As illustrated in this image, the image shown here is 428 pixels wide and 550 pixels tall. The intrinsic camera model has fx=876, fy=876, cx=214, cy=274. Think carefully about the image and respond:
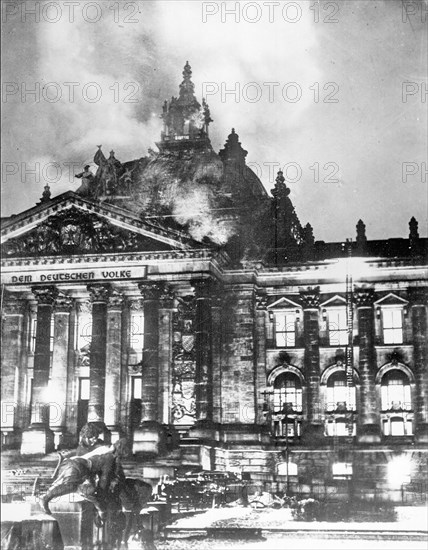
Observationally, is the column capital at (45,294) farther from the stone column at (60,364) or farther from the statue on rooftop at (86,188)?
the statue on rooftop at (86,188)

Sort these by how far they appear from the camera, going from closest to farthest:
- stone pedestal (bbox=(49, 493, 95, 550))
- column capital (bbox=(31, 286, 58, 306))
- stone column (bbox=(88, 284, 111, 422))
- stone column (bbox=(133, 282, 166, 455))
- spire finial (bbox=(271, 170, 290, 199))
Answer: stone pedestal (bbox=(49, 493, 95, 550))
spire finial (bbox=(271, 170, 290, 199))
stone column (bbox=(133, 282, 166, 455))
stone column (bbox=(88, 284, 111, 422))
column capital (bbox=(31, 286, 58, 306))

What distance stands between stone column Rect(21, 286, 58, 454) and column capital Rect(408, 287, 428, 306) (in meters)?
18.1

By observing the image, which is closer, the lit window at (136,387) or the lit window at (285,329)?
the lit window at (136,387)

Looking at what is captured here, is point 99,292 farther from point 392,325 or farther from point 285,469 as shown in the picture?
point 392,325

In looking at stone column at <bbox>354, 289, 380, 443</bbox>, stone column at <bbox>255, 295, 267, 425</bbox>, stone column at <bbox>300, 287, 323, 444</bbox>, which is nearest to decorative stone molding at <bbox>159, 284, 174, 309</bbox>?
stone column at <bbox>255, 295, 267, 425</bbox>

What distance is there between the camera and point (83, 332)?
45156 mm

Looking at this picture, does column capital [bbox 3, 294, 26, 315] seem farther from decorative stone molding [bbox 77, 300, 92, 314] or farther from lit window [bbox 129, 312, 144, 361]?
lit window [bbox 129, 312, 144, 361]

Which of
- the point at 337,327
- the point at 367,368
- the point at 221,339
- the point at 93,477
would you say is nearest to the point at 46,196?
the point at 221,339

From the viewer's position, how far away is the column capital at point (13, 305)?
44.3 meters

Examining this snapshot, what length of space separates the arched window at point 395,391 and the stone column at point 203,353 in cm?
934

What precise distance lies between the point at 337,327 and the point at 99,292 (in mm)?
12747

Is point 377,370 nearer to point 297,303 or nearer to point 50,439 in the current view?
point 297,303

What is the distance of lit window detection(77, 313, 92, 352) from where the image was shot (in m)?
45.0

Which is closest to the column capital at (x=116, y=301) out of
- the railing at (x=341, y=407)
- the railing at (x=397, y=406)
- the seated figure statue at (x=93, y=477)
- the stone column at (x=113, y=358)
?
the stone column at (x=113, y=358)
